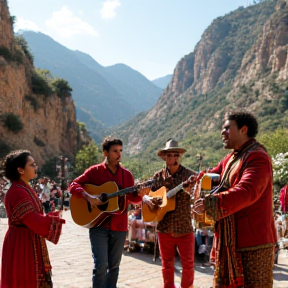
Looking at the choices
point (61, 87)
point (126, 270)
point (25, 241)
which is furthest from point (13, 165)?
point (61, 87)

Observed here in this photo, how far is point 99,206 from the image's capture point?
428 cm

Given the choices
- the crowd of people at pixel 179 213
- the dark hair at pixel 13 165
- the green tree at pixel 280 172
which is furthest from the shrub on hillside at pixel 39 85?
the dark hair at pixel 13 165

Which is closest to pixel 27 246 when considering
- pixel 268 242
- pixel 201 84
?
pixel 268 242

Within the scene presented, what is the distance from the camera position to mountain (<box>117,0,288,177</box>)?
65.2m

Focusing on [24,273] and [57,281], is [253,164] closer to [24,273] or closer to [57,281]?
[24,273]

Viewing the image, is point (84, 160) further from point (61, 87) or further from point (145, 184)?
point (145, 184)

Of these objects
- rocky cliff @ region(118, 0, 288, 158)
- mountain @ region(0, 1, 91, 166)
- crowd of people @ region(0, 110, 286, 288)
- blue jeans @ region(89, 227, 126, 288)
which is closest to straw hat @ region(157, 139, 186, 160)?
crowd of people @ region(0, 110, 286, 288)

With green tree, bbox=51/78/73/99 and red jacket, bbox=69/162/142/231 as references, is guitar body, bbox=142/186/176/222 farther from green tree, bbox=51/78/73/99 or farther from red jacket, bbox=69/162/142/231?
green tree, bbox=51/78/73/99

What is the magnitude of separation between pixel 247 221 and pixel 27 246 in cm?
191

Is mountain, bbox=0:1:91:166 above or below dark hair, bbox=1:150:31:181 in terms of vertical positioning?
above

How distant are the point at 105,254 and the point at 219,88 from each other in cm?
9325

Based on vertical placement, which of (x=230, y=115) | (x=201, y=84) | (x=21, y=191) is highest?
(x=201, y=84)

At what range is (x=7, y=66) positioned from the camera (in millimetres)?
35750

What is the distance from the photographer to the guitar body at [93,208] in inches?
164
